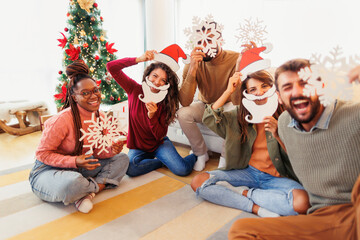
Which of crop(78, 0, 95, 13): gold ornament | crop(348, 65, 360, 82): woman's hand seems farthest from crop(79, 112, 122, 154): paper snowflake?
crop(78, 0, 95, 13): gold ornament

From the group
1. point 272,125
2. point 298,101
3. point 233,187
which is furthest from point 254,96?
point 233,187

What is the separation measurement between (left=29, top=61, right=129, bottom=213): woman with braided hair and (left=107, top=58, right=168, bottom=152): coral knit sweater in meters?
0.34

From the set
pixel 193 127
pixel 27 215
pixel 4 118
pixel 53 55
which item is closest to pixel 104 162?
pixel 27 215

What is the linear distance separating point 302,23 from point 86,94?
2.91m

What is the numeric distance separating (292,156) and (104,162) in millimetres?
1253

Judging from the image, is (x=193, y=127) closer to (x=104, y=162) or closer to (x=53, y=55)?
(x=104, y=162)

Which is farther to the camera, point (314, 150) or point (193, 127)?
point (193, 127)

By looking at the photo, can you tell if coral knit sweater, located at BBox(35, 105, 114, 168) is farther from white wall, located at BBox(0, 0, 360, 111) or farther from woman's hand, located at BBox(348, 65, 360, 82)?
white wall, located at BBox(0, 0, 360, 111)

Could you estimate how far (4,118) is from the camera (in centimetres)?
320

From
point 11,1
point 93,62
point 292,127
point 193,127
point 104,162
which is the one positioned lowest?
point 104,162

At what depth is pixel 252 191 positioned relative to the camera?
1.40 meters

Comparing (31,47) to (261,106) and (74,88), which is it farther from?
(261,106)

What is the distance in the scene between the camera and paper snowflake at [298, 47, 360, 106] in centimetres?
86

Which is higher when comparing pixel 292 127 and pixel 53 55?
pixel 53 55
